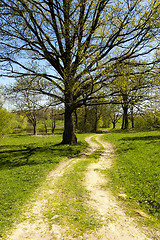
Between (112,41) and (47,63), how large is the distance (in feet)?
27.5

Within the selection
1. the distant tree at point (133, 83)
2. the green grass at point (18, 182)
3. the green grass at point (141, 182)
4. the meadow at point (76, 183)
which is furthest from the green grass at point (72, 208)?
the distant tree at point (133, 83)

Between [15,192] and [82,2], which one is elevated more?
[82,2]

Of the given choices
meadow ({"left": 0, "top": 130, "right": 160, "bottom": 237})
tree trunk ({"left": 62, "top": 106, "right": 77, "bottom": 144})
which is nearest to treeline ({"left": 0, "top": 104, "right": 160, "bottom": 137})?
tree trunk ({"left": 62, "top": 106, "right": 77, "bottom": 144})

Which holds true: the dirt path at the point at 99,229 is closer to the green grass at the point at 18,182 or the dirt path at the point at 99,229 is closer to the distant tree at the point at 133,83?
the green grass at the point at 18,182

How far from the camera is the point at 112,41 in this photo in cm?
1554

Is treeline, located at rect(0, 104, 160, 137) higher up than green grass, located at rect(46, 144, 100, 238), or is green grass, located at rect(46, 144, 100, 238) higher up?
treeline, located at rect(0, 104, 160, 137)

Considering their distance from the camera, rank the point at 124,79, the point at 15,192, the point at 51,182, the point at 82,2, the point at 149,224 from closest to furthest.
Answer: the point at 149,224, the point at 15,192, the point at 51,182, the point at 82,2, the point at 124,79

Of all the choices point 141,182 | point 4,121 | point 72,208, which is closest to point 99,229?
point 72,208

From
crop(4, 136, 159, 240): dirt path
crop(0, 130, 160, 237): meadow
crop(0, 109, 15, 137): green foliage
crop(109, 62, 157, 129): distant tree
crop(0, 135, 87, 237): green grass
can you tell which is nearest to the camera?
crop(4, 136, 159, 240): dirt path

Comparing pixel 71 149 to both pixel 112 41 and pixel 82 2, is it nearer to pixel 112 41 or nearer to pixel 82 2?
pixel 112 41

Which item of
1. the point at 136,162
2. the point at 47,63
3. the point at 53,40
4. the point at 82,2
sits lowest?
the point at 136,162

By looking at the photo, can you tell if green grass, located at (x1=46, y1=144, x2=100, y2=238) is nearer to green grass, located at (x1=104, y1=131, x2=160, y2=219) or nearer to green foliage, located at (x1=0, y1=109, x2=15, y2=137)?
green grass, located at (x1=104, y1=131, x2=160, y2=219)

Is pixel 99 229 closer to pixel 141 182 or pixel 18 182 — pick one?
pixel 141 182

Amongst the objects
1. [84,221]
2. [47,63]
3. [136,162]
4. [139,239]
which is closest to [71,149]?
[136,162]
